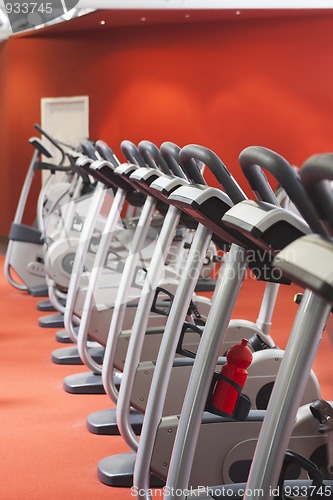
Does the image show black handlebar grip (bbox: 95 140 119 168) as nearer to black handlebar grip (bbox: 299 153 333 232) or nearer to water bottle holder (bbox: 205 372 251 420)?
water bottle holder (bbox: 205 372 251 420)

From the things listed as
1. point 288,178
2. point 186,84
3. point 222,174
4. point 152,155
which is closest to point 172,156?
point 152,155

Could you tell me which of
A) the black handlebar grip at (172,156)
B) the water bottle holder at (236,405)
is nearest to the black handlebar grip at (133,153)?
the black handlebar grip at (172,156)

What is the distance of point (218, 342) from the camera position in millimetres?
1716

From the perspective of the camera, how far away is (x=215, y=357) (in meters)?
1.74

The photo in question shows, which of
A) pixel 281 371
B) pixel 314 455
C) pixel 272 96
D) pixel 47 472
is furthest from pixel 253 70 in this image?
A: pixel 281 371

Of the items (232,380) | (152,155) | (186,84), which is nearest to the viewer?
(232,380)

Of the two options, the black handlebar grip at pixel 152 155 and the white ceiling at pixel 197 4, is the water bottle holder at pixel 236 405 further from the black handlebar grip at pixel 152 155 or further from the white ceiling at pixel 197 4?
the white ceiling at pixel 197 4

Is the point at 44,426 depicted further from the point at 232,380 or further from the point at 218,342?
the point at 218,342

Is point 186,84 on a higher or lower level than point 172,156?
higher

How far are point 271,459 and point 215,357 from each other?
46 cm

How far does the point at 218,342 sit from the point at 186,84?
28.7 feet

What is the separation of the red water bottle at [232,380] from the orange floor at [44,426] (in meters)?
1.22

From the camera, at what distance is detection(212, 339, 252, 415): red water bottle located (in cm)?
179

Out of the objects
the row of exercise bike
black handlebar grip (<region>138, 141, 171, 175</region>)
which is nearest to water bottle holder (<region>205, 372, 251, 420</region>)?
the row of exercise bike
